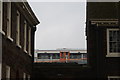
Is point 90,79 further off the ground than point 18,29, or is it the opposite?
point 18,29

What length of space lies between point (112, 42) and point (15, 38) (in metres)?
11.1

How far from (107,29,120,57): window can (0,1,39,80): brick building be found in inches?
246

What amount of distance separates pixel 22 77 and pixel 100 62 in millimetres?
8189

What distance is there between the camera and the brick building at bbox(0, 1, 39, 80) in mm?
20000

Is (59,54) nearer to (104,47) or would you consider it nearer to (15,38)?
(104,47)

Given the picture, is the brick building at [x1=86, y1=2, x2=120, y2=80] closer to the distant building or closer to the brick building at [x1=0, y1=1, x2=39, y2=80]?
the brick building at [x1=0, y1=1, x2=39, y2=80]

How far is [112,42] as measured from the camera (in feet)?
106

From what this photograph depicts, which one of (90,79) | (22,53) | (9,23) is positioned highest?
(9,23)

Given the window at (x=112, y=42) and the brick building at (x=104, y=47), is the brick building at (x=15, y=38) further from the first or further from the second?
the window at (x=112, y=42)

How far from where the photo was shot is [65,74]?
3300 centimetres

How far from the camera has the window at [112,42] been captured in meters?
32.0

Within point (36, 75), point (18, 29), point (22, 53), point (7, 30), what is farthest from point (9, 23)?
point (36, 75)

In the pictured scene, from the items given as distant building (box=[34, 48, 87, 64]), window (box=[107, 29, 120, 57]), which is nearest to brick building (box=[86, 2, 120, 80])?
window (box=[107, 29, 120, 57])

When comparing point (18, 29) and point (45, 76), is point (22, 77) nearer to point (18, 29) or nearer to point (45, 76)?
point (18, 29)
